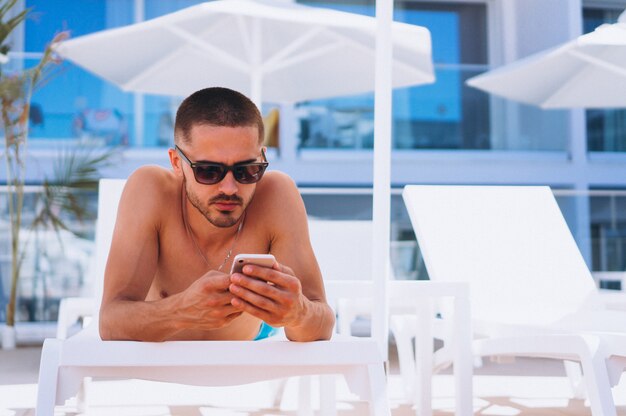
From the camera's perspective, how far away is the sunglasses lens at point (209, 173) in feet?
7.11

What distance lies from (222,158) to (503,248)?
2.73m

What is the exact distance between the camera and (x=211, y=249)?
2.49 m

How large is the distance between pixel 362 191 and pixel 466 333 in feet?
14.8

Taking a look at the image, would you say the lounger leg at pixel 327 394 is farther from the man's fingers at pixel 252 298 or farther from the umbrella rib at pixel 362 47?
the umbrella rib at pixel 362 47

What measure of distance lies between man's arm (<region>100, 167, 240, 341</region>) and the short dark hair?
237 millimetres

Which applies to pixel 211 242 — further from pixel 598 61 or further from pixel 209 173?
pixel 598 61

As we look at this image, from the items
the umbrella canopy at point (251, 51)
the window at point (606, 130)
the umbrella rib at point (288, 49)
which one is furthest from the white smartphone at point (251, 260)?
the window at point (606, 130)

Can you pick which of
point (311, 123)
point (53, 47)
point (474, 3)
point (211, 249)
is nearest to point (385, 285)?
point (211, 249)

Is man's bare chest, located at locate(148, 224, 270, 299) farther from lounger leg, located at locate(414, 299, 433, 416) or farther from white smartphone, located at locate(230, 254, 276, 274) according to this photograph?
lounger leg, located at locate(414, 299, 433, 416)

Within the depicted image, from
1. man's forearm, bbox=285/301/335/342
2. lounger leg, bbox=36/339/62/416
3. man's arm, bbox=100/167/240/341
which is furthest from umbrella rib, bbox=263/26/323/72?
lounger leg, bbox=36/339/62/416

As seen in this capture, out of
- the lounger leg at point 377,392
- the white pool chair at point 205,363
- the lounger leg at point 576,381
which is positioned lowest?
the lounger leg at point 576,381

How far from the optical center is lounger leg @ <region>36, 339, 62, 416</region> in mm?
1762

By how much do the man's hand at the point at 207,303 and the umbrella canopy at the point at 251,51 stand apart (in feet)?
13.1

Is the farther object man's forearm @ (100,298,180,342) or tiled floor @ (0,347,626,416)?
tiled floor @ (0,347,626,416)
